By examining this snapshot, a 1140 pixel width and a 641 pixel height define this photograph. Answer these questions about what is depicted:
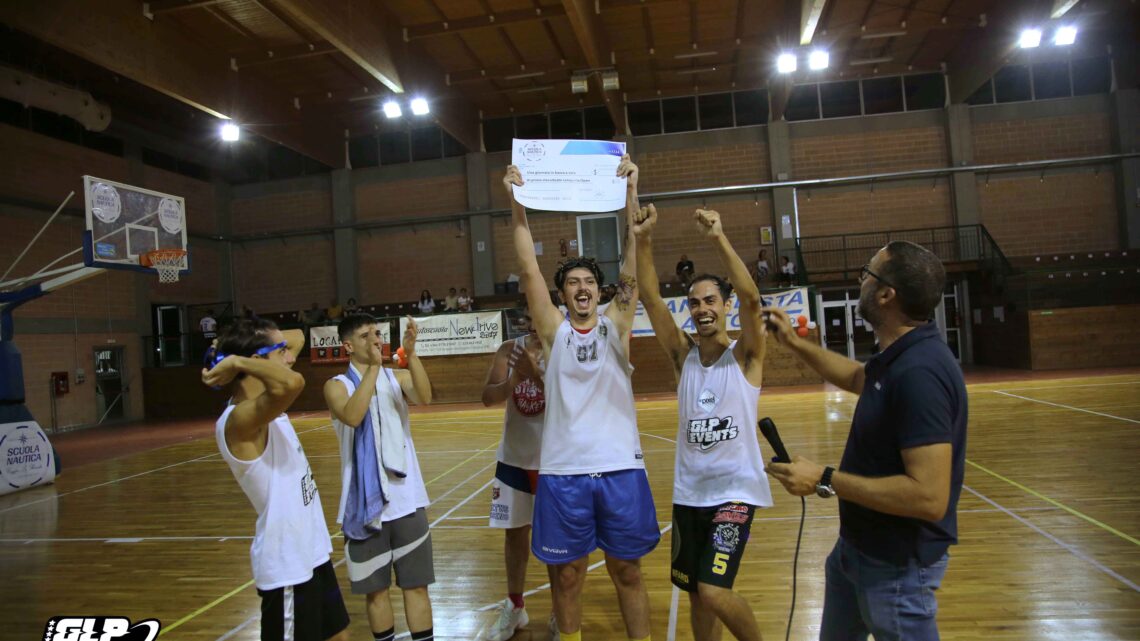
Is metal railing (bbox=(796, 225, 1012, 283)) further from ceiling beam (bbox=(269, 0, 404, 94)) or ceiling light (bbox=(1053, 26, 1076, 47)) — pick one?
ceiling beam (bbox=(269, 0, 404, 94))

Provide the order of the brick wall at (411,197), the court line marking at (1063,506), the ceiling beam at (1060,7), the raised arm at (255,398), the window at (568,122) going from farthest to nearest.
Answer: the brick wall at (411,197)
the window at (568,122)
the ceiling beam at (1060,7)
the court line marking at (1063,506)
the raised arm at (255,398)

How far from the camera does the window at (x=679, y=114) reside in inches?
790

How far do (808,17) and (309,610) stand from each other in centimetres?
1425

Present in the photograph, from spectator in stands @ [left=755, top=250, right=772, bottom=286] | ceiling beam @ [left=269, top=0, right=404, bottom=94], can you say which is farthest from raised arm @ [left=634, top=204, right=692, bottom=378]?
spectator in stands @ [left=755, top=250, right=772, bottom=286]

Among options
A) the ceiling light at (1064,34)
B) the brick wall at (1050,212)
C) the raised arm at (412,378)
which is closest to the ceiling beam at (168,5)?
the raised arm at (412,378)

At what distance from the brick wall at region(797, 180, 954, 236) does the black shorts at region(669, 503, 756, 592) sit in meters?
18.0

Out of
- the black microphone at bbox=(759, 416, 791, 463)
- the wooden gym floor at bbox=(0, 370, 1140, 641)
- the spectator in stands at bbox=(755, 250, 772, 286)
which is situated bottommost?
the wooden gym floor at bbox=(0, 370, 1140, 641)

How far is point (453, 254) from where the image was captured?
20.8m

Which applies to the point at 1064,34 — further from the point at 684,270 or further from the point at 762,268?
the point at 684,270

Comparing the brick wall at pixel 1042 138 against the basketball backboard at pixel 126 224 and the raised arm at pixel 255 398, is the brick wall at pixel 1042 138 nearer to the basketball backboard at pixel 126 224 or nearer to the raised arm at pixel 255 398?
the basketball backboard at pixel 126 224

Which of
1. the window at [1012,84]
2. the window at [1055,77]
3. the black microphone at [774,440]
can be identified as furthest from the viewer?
the window at [1012,84]

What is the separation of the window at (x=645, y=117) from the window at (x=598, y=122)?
24.8 inches

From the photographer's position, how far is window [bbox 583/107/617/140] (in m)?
20.3

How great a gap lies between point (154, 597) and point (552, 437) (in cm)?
360
